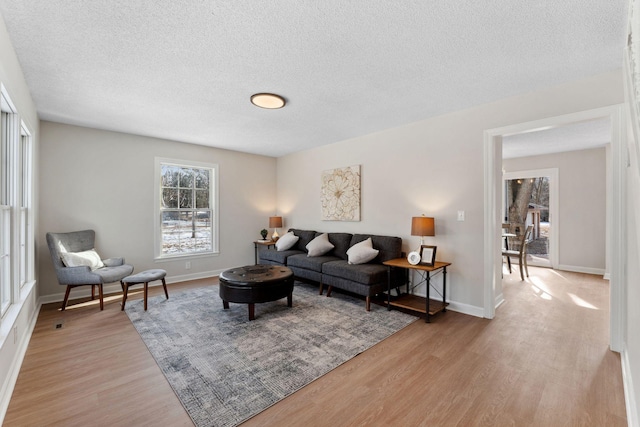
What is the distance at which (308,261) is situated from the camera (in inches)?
177

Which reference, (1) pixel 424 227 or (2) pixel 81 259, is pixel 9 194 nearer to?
(2) pixel 81 259

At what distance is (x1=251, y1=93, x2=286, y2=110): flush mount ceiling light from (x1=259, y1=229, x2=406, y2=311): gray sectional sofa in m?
2.24

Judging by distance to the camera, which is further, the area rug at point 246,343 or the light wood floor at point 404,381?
the area rug at point 246,343

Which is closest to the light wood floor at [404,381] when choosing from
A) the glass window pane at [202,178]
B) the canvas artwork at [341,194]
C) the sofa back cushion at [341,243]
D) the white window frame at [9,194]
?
the white window frame at [9,194]

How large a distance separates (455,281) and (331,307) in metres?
1.60

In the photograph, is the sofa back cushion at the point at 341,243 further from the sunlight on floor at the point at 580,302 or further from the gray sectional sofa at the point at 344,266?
the sunlight on floor at the point at 580,302

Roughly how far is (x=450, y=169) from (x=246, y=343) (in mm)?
3113

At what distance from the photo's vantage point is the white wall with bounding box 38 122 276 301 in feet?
13.0

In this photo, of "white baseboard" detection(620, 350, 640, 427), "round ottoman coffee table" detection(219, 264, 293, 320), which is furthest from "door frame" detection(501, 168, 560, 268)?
"round ottoman coffee table" detection(219, 264, 293, 320)

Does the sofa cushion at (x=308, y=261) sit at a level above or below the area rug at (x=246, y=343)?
above

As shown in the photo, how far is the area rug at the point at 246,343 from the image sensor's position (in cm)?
197

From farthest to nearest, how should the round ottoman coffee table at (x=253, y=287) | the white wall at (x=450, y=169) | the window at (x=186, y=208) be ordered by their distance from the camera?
1. the window at (x=186, y=208)
2. the round ottoman coffee table at (x=253, y=287)
3. the white wall at (x=450, y=169)

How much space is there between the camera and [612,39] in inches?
82.7

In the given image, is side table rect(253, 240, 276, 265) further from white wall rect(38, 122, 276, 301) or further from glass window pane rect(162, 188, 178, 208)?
glass window pane rect(162, 188, 178, 208)
